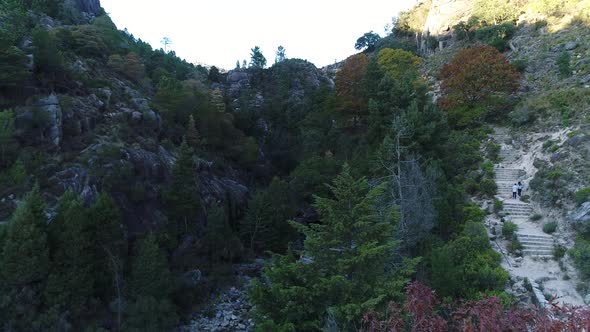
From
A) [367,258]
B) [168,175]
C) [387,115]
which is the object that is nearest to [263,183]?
[168,175]

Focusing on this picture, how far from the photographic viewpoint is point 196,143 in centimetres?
3441

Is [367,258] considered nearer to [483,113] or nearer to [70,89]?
[483,113]

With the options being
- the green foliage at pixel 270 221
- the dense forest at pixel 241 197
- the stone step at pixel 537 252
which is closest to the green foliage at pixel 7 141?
the dense forest at pixel 241 197

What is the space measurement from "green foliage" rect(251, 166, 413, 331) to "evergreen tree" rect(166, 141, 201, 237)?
12.4 m

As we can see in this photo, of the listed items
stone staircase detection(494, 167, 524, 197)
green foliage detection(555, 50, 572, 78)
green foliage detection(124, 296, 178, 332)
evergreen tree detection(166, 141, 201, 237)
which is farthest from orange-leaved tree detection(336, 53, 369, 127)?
green foliage detection(124, 296, 178, 332)

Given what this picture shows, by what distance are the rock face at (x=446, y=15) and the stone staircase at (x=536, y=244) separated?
49.3 meters

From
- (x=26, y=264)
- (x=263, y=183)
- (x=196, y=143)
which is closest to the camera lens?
(x=26, y=264)

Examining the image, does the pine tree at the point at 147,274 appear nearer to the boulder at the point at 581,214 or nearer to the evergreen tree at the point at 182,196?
the evergreen tree at the point at 182,196

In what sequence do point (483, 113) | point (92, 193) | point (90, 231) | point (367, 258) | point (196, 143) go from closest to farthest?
point (367, 258) → point (90, 231) → point (92, 193) → point (483, 113) → point (196, 143)

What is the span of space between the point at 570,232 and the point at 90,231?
23.0m

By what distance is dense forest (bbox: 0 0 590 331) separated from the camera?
511 inches

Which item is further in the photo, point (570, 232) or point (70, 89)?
point (70, 89)

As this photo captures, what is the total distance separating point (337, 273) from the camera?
1317cm

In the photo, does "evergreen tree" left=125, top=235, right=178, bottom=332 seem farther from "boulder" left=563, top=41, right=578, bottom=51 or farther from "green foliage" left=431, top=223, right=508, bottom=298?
"boulder" left=563, top=41, right=578, bottom=51
